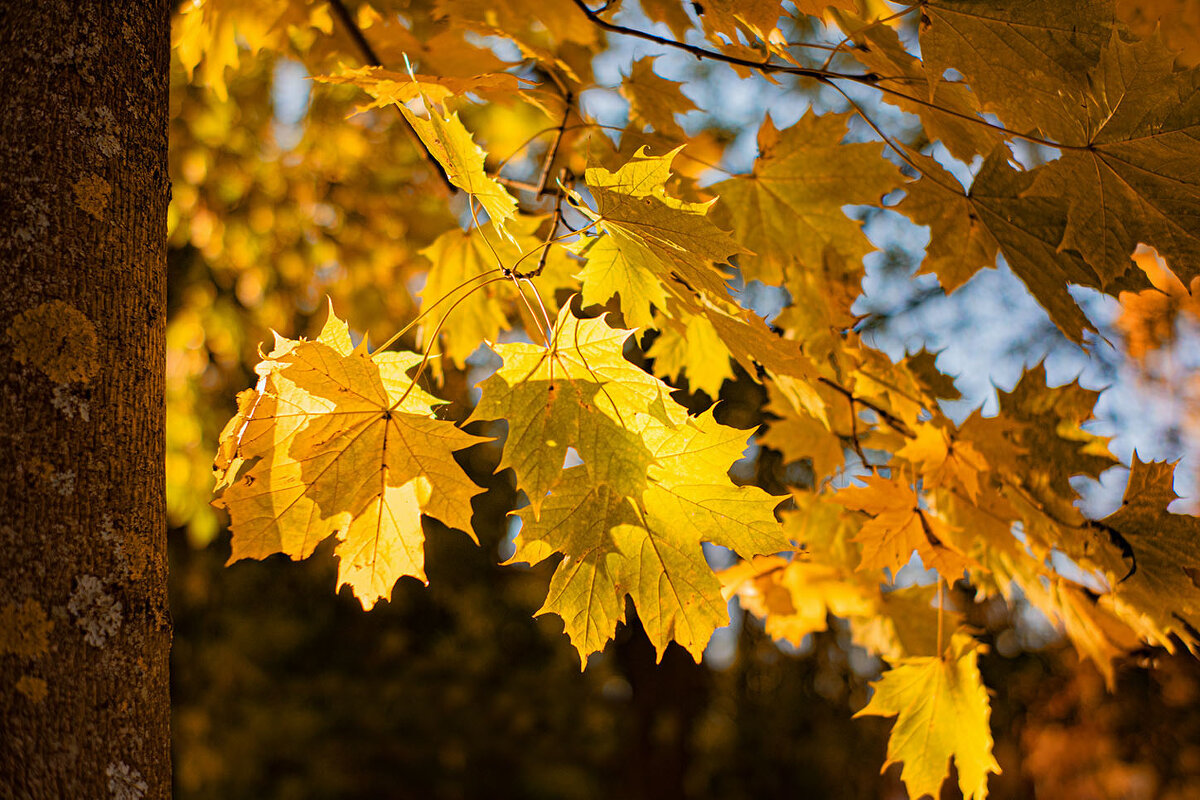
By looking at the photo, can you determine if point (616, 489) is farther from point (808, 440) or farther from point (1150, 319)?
point (1150, 319)

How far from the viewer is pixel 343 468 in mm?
1127

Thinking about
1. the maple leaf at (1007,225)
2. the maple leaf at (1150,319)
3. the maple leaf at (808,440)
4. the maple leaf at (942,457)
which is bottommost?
the maple leaf at (1150,319)

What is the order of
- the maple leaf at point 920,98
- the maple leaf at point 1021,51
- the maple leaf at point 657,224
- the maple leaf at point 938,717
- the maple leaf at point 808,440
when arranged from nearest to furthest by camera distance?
the maple leaf at point 657,224, the maple leaf at point 1021,51, the maple leaf at point 920,98, the maple leaf at point 938,717, the maple leaf at point 808,440

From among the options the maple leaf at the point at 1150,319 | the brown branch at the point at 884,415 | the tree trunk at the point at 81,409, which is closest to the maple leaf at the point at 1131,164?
the brown branch at the point at 884,415

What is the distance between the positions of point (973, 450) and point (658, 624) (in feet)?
2.32

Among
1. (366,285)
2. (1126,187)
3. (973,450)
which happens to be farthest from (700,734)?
(1126,187)

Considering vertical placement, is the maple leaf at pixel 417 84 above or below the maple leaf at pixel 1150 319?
above

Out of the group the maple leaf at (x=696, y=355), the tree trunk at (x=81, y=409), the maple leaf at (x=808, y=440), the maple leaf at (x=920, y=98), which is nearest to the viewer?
the tree trunk at (x=81, y=409)

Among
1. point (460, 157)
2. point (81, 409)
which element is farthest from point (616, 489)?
point (81, 409)

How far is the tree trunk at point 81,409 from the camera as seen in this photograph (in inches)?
27.7

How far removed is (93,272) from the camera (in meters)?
0.81

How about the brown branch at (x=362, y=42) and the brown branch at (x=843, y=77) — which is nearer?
the brown branch at (x=843, y=77)

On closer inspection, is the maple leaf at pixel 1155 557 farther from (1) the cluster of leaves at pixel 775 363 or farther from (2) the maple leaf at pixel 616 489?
(2) the maple leaf at pixel 616 489

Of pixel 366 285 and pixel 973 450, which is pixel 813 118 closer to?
pixel 973 450
